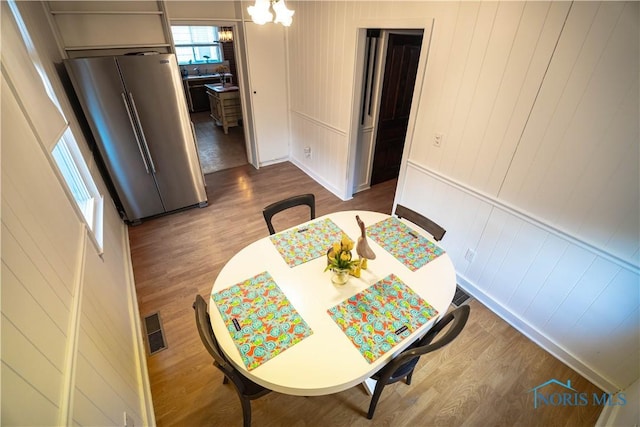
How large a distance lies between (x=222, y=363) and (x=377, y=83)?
3.17 metres

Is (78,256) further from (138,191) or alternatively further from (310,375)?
(138,191)

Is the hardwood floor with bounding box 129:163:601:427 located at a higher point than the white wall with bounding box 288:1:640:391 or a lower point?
lower

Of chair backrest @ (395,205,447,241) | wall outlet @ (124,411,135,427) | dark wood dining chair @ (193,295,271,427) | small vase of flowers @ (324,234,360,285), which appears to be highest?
small vase of flowers @ (324,234,360,285)

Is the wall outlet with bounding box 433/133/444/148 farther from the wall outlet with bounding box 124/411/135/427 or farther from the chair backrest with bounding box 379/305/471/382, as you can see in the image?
the wall outlet with bounding box 124/411/135/427

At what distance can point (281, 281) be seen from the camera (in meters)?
1.53

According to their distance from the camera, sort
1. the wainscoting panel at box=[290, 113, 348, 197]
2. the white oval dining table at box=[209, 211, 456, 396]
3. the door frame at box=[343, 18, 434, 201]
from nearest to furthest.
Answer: the white oval dining table at box=[209, 211, 456, 396] → the door frame at box=[343, 18, 434, 201] → the wainscoting panel at box=[290, 113, 348, 197]

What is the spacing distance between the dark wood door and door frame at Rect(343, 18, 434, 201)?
0.48ft

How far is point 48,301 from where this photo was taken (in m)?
0.98

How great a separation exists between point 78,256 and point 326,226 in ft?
4.71

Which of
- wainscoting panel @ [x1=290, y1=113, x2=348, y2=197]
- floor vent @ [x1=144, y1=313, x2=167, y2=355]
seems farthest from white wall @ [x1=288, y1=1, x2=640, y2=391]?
floor vent @ [x1=144, y1=313, x2=167, y2=355]

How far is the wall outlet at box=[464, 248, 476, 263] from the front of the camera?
92.0 inches

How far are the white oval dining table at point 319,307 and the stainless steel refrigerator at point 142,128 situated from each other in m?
2.03

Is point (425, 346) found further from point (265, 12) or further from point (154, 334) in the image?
point (154, 334)

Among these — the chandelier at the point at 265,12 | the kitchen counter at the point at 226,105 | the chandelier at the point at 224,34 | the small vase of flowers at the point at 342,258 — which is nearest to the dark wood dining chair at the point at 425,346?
the small vase of flowers at the point at 342,258
